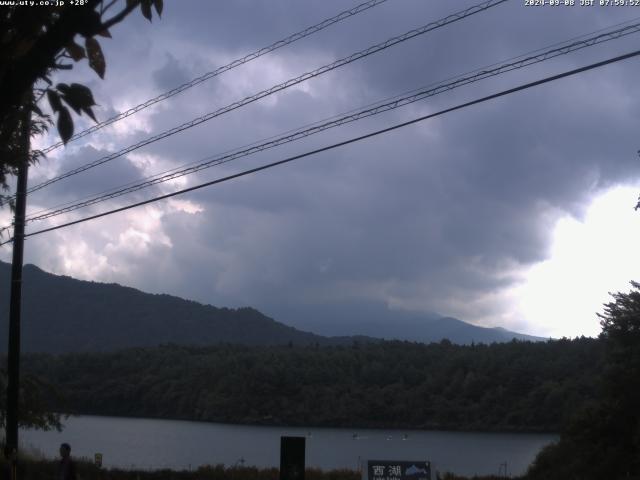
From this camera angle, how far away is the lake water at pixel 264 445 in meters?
37.3

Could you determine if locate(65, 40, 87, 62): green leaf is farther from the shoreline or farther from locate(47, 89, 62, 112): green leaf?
the shoreline

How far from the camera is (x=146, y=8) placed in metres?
4.69

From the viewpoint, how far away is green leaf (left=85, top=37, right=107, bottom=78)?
14.8ft

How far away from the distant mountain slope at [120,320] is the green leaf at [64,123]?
326 ft

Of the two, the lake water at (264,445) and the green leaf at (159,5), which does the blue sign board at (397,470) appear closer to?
the green leaf at (159,5)

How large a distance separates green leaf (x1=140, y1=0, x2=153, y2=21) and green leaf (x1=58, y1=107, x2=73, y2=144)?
84cm

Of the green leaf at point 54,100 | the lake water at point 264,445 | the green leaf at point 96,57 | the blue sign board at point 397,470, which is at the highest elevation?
the green leaf at point 96,57

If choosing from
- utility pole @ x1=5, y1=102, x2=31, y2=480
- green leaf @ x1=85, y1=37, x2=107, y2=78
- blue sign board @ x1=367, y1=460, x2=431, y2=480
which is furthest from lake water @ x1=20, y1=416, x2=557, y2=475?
green leaf @ x1=85, y1=37, x2=107, y2=78

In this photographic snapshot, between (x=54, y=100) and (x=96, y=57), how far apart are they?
1.76ft

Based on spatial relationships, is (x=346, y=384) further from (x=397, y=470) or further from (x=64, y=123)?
(x=64, y=123)

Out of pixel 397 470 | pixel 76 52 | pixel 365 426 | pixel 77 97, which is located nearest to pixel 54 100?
pixel 77 97

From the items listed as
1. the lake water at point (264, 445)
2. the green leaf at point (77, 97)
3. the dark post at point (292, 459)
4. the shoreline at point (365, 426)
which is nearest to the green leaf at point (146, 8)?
the green leaf at point (77, 97)

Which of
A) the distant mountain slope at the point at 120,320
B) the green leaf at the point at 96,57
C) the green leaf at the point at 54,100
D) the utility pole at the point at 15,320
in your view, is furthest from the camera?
the distant mountain slope at the point at 120,320

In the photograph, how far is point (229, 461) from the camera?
124 ft
